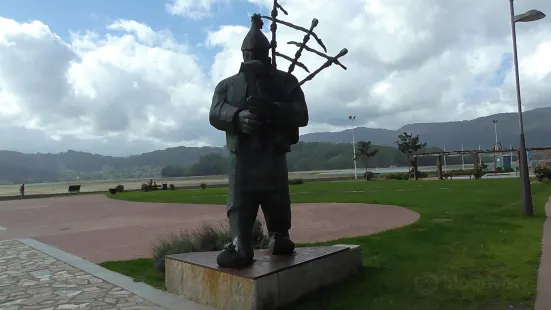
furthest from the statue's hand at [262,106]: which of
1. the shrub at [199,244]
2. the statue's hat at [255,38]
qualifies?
the shrub at [199,244]

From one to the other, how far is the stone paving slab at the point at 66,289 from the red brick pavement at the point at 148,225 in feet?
3.16

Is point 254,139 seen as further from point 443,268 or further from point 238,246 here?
point 443,268

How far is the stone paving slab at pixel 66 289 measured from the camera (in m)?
5.25

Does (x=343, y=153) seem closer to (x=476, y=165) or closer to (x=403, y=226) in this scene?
(x=476, y=165)

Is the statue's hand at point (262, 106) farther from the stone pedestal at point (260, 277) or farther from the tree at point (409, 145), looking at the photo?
the tree at point (409, 145)

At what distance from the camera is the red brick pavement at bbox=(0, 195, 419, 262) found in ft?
32.8

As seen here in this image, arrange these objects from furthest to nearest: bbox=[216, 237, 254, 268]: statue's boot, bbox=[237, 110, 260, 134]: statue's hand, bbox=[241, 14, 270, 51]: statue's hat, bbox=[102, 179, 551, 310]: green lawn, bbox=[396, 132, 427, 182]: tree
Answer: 1. bbox=[396, 132, 427, 182]: tree
2. bbox=[241, 14, 270, 51]: statue's hat
3. bbox=[216, 237, 254, 268]: statue's boot
4. bbox=[102, 179, 551, 310]: green lawn
5. bbox=[237, 110, 260, 134]: statue's hand

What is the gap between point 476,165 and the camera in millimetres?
36156

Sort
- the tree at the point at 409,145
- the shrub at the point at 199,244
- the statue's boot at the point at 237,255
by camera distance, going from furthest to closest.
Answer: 1. the tree at the point at 409,145
2. the shrub at the point at 199,244
3. the statue's boot at the point at 237,255

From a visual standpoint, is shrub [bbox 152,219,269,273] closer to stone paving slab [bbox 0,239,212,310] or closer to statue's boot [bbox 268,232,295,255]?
stone paving slab [bbox 0,239,212,310]

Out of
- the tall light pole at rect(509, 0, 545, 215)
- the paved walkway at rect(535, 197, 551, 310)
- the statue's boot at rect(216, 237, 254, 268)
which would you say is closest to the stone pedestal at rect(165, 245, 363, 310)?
the statue's boot at rect(216, 237, 254, 268)

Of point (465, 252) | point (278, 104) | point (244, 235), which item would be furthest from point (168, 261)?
point (465, 252)

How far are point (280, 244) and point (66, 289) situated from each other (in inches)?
122

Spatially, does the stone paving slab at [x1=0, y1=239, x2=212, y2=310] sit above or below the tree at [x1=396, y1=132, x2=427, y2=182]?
below
